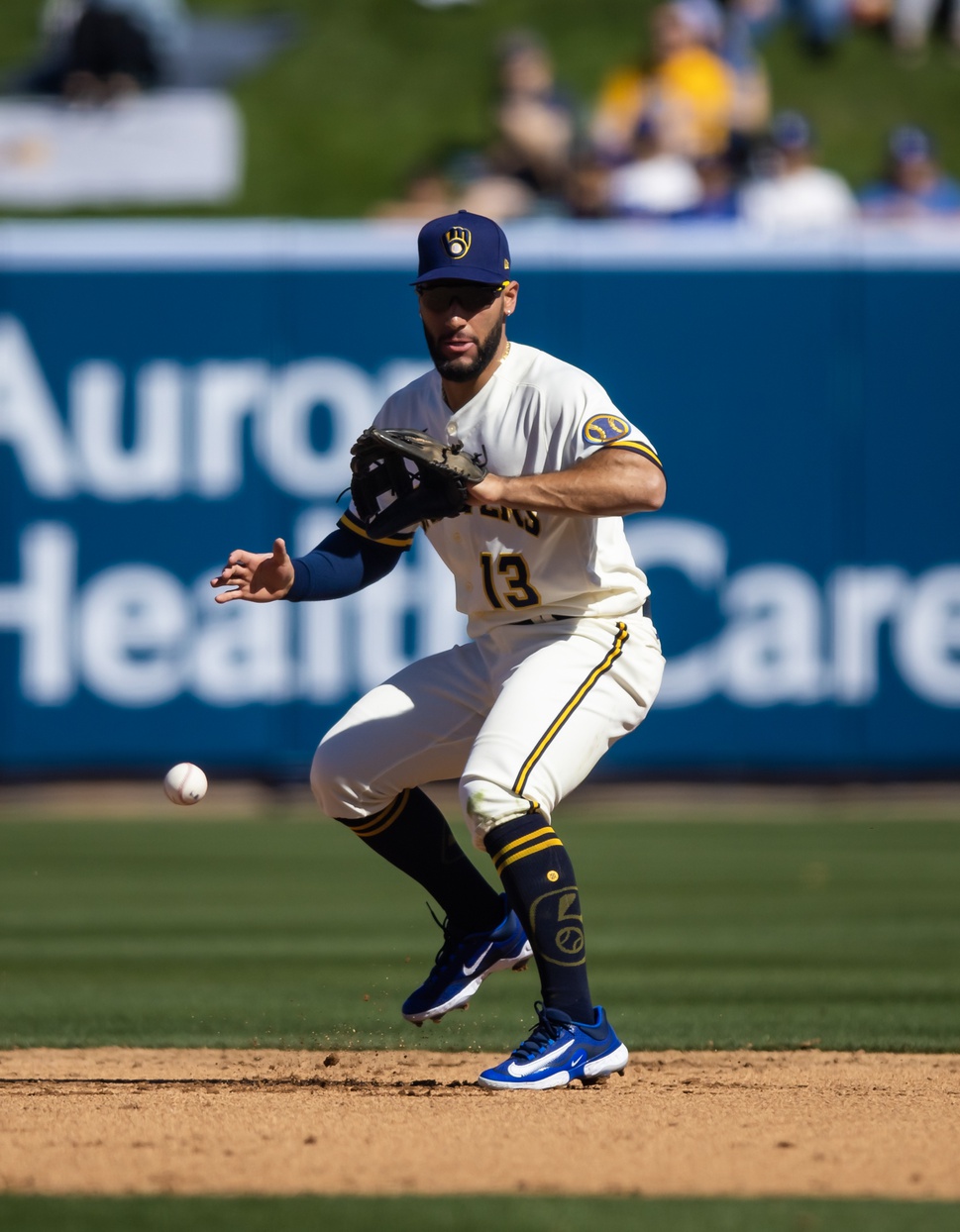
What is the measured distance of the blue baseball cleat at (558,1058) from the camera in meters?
4.51

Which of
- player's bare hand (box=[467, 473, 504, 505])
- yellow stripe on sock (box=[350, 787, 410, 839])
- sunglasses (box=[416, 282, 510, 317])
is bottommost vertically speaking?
yellow stripe on sock (box=[350, 787, 410, 839])

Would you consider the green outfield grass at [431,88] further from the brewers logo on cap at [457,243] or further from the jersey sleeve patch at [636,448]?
the jersey sleeve patch at [636,448]

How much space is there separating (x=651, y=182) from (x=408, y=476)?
30.5 ft

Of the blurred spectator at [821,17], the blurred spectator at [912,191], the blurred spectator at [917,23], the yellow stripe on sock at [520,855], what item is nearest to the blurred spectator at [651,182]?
the blurred spectator at [912,191]

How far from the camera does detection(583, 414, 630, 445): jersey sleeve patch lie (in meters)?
4.66

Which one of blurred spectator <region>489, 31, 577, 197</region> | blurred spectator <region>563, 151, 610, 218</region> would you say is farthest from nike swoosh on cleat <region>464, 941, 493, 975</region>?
blurred spectator <region>489, 31, 577, 197</region>

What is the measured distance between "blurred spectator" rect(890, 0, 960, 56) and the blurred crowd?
275 centimetres

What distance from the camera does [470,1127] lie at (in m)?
4.11

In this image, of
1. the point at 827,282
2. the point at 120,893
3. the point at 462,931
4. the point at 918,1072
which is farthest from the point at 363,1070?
the point at 827,282

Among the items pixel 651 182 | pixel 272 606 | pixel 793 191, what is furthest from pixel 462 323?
pixel 793 191

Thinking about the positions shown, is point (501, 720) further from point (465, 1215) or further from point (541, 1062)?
point (465, 1215)

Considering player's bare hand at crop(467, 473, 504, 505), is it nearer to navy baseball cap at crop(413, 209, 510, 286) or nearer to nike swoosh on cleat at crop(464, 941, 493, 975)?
navy baseball cap at crop(413, 209, 510, 286)

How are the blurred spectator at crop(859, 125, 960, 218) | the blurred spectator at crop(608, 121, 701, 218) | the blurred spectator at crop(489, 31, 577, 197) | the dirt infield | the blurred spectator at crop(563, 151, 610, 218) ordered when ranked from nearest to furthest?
the dirt infield < the blurred spectator at crop(608, 121, 701, 218) < the blurred spectator at crop(563, 151, 610, 218) < the blurred spectator at crop(859, 125, 960, 218) < the blurred spectator at crop(489, 31, 577, 197)

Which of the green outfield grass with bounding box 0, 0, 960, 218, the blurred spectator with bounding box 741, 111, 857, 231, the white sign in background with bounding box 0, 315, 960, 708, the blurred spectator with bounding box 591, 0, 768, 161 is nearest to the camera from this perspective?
the white sign in background with bounding box 0, 315, 960, 708
